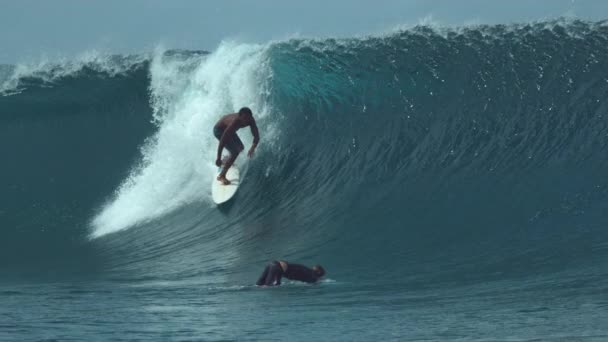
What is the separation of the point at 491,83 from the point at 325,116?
2.55m

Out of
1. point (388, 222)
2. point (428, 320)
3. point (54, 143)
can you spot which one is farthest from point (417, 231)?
point (54, 143)

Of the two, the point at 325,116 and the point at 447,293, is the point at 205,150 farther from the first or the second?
the point at 447,293

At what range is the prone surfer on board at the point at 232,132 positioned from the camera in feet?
42.2

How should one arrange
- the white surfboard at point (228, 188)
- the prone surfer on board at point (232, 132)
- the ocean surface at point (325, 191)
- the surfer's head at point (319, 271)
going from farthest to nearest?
the white surfboard at point (228, 188)
the prone surfer on board at point (232, 132)
the surfer's head at point (319, 271)
the ocean surface at point (325, 191)

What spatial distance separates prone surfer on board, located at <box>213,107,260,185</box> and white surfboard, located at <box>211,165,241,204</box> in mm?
239

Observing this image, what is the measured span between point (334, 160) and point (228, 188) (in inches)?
60.3

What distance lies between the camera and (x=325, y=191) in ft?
43.7

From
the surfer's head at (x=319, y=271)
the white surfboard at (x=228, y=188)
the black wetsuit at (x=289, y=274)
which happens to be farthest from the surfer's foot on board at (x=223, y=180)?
the surfer's head at (x=319, y=271)

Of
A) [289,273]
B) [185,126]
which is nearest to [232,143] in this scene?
[185,126]

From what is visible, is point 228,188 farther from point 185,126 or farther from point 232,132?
point 185,126

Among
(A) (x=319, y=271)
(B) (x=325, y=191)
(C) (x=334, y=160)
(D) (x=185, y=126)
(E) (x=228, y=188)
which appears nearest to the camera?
(A) (x=319, y=271)

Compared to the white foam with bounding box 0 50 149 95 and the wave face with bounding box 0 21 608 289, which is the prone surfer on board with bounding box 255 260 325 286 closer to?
the wave face with bounding box 0 21 608 289

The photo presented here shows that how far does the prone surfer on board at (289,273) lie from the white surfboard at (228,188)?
4470 mm

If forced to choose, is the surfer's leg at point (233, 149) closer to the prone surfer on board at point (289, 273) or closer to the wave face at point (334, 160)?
the wave face at point (334, 160)
